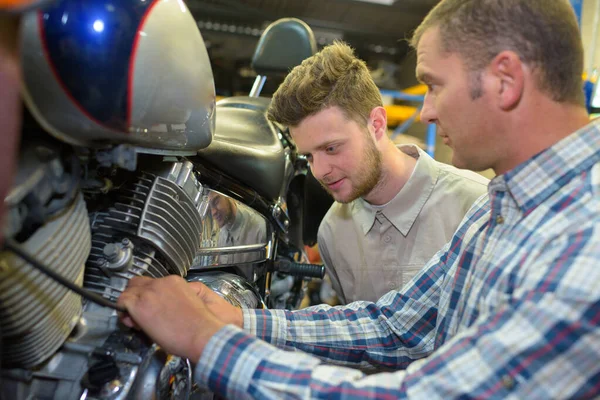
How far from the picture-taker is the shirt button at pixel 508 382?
62 centimetres

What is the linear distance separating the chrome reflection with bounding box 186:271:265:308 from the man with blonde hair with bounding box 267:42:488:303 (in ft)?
1.30

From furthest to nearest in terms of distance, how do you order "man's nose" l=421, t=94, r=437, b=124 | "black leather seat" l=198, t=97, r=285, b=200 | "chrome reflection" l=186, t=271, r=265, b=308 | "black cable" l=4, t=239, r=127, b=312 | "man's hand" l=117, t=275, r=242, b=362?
"black leather seat" l=198, t=97, r=285, b=200 → "chrome reflection" l=186, t=271, r=265, b=308 → "man's nose" l=421, t=94, r=437, b=124 → "man's hand" l=117, t=275, r=242, b=362 → "black cable" l=4, t=239, r=127, b=312

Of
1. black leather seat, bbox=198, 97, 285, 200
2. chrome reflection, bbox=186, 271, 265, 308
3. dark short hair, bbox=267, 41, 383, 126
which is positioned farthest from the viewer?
dark short hair, bbox=267, 41, 383, 126

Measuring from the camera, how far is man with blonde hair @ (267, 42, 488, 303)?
144cm

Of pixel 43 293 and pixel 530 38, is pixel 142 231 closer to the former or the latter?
pixel 43 293

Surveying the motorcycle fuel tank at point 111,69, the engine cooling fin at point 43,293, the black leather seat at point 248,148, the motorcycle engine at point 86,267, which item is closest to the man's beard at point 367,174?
the black leather seat at point 248,148

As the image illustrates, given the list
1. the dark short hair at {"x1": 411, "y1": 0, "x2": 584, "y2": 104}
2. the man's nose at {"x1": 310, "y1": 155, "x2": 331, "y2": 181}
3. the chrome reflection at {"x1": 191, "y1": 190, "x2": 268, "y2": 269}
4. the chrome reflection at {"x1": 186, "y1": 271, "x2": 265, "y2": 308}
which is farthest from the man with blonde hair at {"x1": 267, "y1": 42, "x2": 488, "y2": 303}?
the dark short hair at {"x1": 411, "y1": 0, "x2": 584, "y2": 104}

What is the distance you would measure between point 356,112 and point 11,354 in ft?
3.35

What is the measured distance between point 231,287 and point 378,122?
2.14 feet

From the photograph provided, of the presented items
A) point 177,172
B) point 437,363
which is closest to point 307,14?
point 177,172

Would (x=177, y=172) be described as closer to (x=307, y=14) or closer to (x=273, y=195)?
(x=273, y=195)

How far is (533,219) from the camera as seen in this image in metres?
0.76

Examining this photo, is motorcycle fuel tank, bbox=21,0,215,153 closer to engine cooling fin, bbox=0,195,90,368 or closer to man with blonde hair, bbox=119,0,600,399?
engine cooling fin, bbox=0,195,90,368

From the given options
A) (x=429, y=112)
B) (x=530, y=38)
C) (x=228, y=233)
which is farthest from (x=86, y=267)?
(x=530, y=38)
